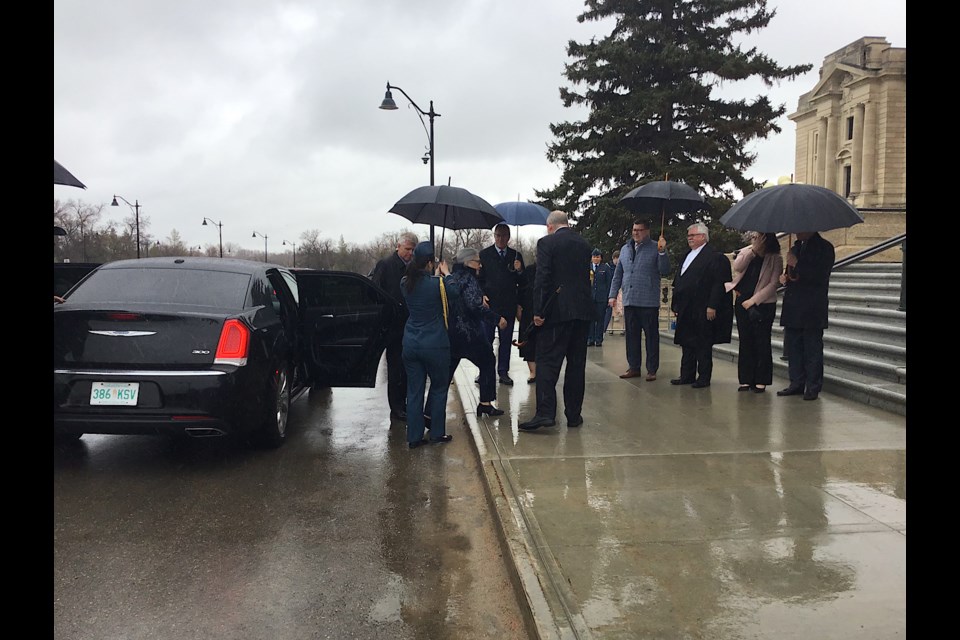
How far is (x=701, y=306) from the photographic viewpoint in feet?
27.4

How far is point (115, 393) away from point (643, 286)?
6188 millimetres

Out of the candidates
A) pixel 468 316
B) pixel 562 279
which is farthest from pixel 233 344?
pixel 562 279

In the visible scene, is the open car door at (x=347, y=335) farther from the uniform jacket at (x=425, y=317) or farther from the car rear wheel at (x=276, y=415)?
the uniform jacket at (x=425, y=317)

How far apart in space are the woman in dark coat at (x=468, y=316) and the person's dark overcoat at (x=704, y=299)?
9.47 ft

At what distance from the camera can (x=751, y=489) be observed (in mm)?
4629

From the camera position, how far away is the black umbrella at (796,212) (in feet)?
22.1

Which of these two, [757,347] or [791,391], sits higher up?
[757,347]

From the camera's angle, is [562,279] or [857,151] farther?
[857,151]

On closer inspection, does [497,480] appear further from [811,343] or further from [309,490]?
[811,343]

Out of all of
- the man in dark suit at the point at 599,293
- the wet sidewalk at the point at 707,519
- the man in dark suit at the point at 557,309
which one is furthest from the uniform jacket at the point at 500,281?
the man in dark suit at the point at 599,293

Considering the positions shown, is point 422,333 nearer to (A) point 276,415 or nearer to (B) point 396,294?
(B) point 396,294
